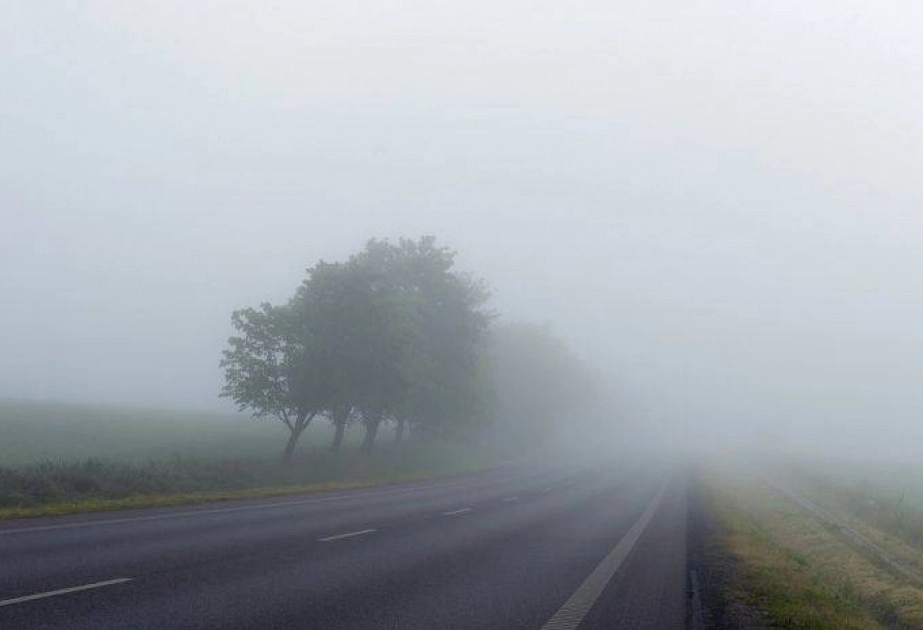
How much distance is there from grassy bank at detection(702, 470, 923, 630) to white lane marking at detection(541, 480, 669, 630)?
191cm

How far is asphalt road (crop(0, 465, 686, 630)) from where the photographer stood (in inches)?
440

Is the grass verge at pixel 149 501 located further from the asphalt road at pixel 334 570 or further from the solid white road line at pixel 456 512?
the solid white road line at pixel 456 512

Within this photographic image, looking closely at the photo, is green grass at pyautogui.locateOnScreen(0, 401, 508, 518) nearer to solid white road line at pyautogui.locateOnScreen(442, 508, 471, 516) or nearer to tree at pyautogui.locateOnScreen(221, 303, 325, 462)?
tree at pyautogui.locateOnScreen(221, 303, 325, 462)

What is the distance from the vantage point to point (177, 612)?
10.8 metres

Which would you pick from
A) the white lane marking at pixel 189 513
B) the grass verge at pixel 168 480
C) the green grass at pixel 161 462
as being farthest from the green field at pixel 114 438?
the white lane marking at pixel 189 513

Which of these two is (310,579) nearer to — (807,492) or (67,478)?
(67,478)

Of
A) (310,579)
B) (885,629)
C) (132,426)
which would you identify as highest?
(132,426)

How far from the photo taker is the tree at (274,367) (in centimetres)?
4344

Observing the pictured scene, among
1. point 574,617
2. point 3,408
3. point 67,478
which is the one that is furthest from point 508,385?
point 574,617

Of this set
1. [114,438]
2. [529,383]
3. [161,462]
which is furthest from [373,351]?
[529,383]

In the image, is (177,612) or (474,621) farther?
(474,621)

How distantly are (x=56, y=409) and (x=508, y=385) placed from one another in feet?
124

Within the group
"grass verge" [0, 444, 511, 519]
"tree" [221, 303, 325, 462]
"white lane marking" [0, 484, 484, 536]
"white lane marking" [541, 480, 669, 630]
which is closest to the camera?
"white lane marking" [541, 480, 669, 630]

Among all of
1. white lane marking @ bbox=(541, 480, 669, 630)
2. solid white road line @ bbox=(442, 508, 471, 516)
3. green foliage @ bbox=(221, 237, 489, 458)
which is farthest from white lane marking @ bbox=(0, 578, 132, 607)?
green foliage @ bbox=(221, 237, 489, 458)
